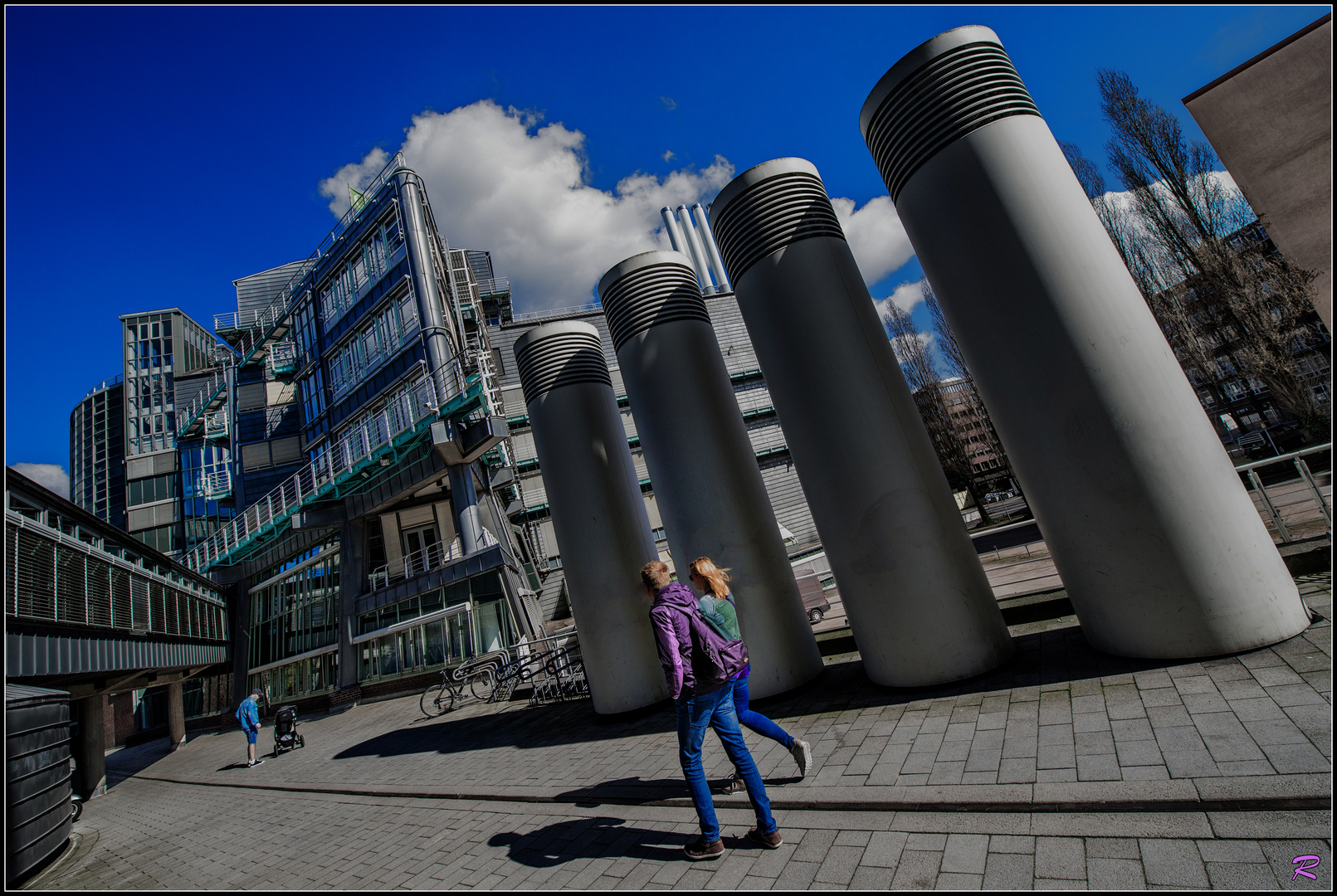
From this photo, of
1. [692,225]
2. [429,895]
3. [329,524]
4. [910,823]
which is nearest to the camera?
[910,823]

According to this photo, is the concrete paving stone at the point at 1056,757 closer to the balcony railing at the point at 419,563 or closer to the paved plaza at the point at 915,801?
the paved plaza at the point at 915,801

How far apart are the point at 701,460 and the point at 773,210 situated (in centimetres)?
280

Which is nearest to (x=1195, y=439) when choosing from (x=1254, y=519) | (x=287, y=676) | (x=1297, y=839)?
(x=1254, y=519)

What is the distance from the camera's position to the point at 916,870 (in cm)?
263

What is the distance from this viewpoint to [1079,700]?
4.03 m

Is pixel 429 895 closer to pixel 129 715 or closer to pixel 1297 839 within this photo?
pixel 1297 839

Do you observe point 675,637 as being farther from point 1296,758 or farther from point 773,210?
point 773,210

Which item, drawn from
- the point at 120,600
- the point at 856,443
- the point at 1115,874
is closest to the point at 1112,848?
the point at 1115,874

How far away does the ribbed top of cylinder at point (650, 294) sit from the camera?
7.29 metres

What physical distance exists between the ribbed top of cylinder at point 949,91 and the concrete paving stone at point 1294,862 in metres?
4.89

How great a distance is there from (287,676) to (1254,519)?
96.7 feet

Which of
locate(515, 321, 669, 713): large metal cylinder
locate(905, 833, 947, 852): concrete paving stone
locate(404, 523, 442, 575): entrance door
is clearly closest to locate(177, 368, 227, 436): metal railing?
locate(404, 523, 442, 575): entrance door

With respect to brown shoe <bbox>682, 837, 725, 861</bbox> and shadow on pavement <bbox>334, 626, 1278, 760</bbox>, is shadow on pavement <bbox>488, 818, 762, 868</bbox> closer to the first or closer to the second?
brown shoe <bbox>682, 837, 725, 861</bbox>

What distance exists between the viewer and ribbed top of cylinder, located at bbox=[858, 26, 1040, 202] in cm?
491
